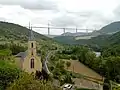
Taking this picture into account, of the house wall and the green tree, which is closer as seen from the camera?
the green tree

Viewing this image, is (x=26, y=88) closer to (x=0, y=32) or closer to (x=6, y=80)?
(x=6, y=80)

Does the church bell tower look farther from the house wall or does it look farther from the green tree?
the green tree

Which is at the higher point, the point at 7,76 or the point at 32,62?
the point at 32,62

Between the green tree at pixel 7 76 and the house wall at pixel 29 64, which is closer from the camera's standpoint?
the green tree at pixel 7 76

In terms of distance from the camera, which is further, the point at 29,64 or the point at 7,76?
the point at 29,64

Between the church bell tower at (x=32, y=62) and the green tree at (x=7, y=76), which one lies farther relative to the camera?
the church bell tower at (x=32, y=62)

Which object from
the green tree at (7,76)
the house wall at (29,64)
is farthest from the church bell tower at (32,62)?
the green tree at (7,76)

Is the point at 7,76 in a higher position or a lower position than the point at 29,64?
lower

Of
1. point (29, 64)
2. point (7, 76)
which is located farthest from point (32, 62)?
point (7, 76)

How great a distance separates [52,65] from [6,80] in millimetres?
22928

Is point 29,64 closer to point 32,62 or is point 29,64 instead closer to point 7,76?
point 32,62

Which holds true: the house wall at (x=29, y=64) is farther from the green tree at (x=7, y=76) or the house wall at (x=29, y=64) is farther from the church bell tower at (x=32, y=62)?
the green tree at (x=7, y=76)

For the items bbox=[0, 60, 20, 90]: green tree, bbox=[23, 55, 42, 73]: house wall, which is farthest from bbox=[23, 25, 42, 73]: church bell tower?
bbox=[0, 60, 20, 90]: green tree

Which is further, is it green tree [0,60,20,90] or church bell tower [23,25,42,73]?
church bell tower [23,25,42,73]
